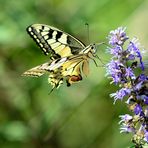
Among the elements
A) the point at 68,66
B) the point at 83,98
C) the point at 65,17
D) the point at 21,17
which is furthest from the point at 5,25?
the point at 68,66

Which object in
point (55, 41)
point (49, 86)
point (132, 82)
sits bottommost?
→ point (132, 82)

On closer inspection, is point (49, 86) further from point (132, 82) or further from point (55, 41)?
point (132, 82)

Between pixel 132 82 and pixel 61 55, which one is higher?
pixel 61 55

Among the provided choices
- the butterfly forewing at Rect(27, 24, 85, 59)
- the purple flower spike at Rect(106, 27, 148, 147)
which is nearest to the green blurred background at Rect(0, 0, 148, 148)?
the butterfly forewing at Rect(27, 24, 85, 59)

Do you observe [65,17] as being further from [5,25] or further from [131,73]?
[131,73]

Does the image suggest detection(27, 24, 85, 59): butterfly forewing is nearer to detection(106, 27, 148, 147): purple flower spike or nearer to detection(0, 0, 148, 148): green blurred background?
detection(106, 27, 148, 147): purple flower spike

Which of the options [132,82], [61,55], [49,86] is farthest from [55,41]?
[49,86]
